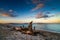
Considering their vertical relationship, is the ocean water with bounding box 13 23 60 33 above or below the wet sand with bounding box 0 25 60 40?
above

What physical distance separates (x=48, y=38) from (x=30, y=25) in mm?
440

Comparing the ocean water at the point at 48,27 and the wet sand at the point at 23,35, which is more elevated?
the ocean water at the point at 48,27

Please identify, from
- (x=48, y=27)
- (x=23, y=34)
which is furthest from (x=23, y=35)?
(x=48, y=27)

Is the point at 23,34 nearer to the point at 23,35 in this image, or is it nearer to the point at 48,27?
the point at 23,35

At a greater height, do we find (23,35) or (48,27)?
(48,27)

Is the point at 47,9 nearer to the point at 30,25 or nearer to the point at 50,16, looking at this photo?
the point at 50,16

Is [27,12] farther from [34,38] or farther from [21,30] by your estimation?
[34,38]

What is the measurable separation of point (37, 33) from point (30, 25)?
0.21m

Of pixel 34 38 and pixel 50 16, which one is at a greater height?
pixel 50 16

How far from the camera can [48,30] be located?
2041 millimetres

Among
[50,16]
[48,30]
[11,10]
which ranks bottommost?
[48,30]

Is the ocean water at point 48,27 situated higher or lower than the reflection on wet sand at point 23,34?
higher

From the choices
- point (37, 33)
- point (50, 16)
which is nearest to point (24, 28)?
point (37, 33)

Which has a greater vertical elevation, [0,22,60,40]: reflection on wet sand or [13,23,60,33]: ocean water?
[13,23,60,33]: ocean water
